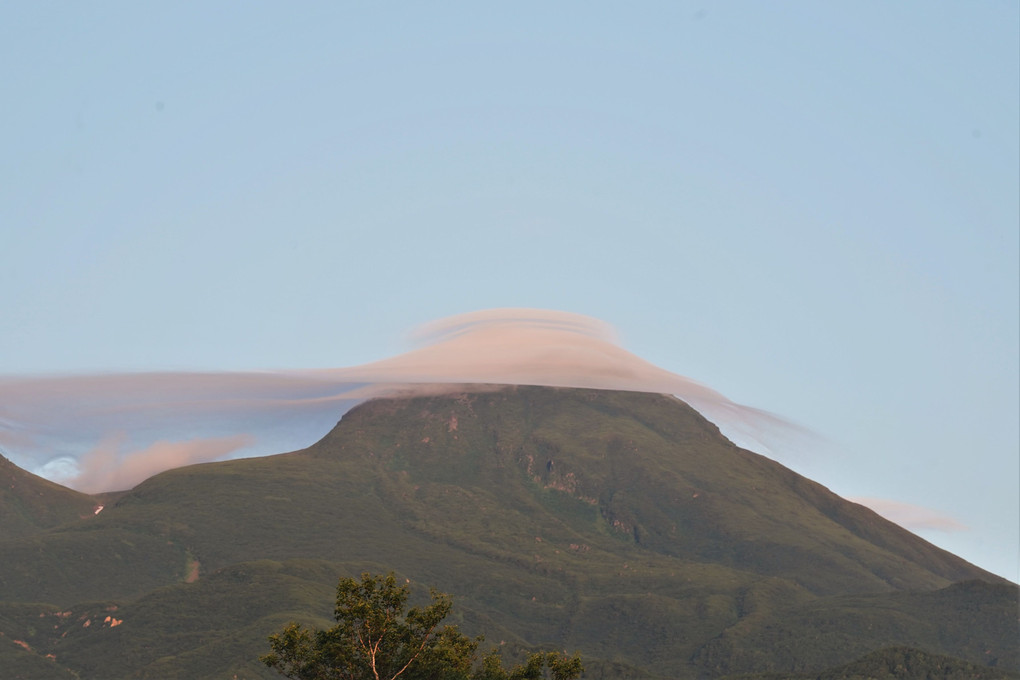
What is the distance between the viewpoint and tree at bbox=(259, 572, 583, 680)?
9856cm

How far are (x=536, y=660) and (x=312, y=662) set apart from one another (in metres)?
19.8

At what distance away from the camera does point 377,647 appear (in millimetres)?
99562

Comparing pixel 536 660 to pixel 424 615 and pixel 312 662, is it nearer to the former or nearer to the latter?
pixel 424 615

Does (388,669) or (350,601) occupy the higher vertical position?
(350,601)

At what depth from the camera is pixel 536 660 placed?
350ft

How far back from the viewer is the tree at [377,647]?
98.6 meters

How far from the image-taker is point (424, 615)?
101 m

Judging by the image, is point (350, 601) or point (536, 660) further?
point (536, 660)

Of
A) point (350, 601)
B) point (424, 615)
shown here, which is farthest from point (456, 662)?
point (350, 601)

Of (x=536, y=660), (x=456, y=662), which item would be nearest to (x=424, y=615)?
(x=456, y=662)

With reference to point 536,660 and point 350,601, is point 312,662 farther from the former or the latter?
point 536,660

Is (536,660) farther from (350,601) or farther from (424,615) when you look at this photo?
(350,601)

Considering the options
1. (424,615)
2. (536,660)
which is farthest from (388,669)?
(536,660)

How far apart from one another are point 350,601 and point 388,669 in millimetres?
8138
